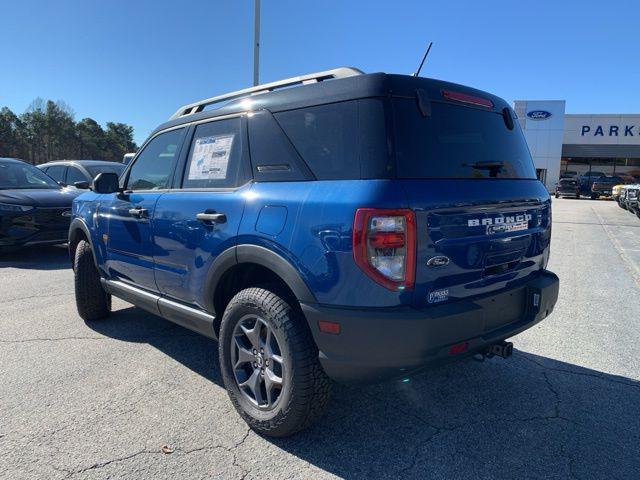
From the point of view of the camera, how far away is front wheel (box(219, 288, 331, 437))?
2.43 metres

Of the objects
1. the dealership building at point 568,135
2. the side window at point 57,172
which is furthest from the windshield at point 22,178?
the dealership building at point 568,135

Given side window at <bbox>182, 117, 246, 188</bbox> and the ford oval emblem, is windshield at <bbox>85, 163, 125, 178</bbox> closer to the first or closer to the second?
side window at <bbox>182, 117, 246, 188</bbox>

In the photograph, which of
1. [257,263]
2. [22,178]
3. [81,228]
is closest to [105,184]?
[81,228]

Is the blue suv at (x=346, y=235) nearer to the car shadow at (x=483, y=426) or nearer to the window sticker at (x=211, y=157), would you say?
the window sticker at (x=211, y=157)

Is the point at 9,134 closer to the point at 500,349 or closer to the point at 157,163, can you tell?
the point at 157,163

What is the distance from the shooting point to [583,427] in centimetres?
280

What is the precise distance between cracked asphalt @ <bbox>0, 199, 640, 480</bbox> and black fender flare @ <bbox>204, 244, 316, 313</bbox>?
2.74 ft

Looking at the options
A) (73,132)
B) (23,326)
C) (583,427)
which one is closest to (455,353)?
(583,427)

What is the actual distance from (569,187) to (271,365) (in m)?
34.9

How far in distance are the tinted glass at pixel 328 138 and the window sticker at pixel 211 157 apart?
580 mm

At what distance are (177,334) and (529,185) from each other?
328cm

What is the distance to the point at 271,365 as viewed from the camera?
2.64 metres

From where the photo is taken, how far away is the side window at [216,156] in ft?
9.77

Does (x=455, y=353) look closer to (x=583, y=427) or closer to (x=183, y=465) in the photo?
(x=583, y=427)
